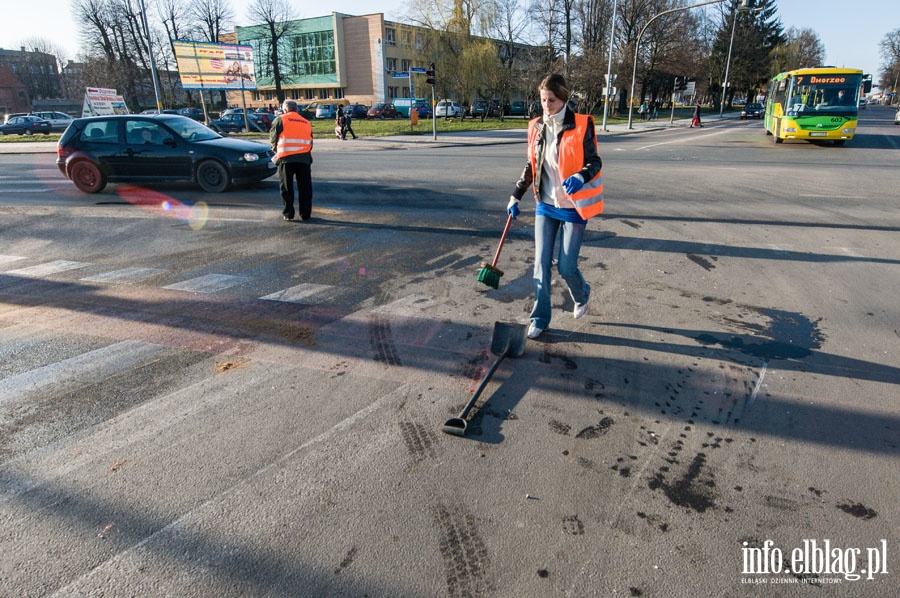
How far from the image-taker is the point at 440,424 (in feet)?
9.89

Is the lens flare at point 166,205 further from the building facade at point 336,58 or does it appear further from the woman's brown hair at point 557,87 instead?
the building facade at point 336,58

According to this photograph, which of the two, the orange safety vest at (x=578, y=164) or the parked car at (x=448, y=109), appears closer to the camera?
the orange safety vest at (x=578, y=164)

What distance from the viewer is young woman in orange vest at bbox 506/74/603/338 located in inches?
144

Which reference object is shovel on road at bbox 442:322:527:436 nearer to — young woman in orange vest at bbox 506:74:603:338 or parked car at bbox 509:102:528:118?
young woman in orange vest at bbox 506:74:603:338

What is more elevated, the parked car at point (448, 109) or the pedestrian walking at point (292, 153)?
the parked car at point (448, 109)

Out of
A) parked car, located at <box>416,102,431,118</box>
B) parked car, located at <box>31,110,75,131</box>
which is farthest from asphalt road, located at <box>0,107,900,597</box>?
parked car, located at <box>416,102,431,118</box>

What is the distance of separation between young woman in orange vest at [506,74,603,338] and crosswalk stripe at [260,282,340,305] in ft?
6.76

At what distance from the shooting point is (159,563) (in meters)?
2.10

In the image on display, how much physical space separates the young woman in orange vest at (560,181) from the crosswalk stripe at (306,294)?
2061mm

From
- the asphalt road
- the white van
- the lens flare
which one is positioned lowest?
the asphalt road

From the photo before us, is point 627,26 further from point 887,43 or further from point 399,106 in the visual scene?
point 887,43

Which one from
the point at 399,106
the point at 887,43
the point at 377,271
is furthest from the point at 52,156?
the point at 887,43

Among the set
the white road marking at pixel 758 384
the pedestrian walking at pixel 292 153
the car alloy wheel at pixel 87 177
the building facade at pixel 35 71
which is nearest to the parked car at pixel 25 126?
the car alloy wheel at pixel 87 177

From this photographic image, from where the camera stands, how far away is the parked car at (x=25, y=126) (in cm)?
3775
